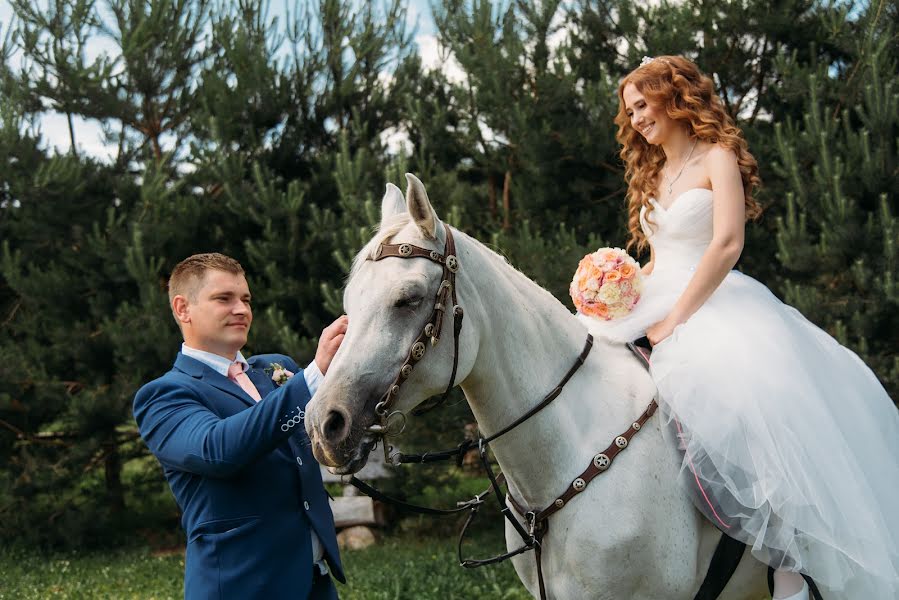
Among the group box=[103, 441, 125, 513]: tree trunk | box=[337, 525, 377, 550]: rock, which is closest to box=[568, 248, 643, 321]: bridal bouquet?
box=[337, 525, 377, 550]: rock

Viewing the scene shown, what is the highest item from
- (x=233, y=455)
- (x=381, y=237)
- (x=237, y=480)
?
(x=381, y=237)

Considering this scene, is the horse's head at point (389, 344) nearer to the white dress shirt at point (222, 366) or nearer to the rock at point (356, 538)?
the white dress shirt at point (222, 366)

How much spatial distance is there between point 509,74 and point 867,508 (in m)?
5.93

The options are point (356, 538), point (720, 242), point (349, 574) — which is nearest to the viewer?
point (720, 242)

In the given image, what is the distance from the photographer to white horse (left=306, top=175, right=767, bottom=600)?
229cm

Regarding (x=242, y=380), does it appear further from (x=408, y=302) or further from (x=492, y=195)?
(x=492, y=195)

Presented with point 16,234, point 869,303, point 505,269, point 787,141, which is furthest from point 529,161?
point 16,234

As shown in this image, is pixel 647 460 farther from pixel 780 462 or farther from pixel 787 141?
pixel 787 141

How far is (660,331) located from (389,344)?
45.6 inches

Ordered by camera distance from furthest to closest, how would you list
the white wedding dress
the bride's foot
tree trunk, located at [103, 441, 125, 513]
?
1. tree trunk, located at [103, 441, 125, 513]
2. the bride's foot
3. the white wedding dress

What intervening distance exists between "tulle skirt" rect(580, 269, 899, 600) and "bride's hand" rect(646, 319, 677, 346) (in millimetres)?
59

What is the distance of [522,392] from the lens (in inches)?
101

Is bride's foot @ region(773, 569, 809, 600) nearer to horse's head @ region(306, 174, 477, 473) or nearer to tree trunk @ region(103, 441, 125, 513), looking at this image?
horse's head @ region(306, 174, 477, 473)

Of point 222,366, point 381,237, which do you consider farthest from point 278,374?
point 381,237
